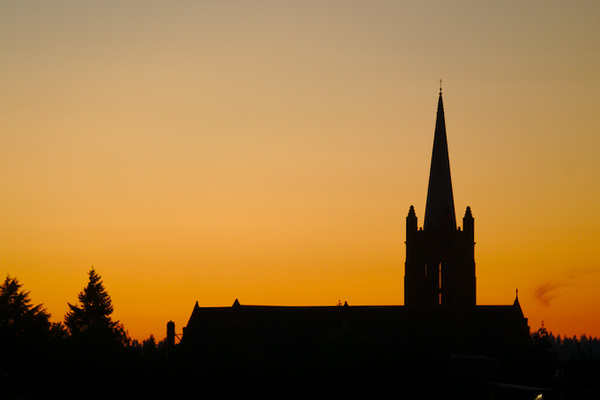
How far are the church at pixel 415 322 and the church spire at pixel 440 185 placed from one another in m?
0.10

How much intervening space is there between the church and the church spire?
0.32 feet

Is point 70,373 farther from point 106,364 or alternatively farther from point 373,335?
point 373,335

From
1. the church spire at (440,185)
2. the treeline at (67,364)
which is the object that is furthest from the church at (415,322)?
the treeline at (67,364)

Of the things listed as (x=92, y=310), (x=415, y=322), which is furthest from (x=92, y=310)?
(x=415, y=322)

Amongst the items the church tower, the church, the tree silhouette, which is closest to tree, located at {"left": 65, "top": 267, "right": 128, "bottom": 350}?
the tree silhouette

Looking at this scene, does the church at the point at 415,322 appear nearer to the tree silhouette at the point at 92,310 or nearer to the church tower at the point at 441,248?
the church tower at the point at 441,248

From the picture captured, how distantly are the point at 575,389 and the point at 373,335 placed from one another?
44182 millimetres

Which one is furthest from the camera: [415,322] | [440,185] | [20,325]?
[20,325]

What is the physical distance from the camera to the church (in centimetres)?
10744

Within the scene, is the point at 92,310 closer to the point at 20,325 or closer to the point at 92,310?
the point at 92,310

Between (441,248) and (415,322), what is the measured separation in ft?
30.4

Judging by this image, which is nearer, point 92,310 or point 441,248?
point 441,248

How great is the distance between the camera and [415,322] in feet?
369

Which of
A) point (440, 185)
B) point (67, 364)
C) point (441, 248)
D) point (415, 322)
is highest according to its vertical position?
point (440, 185)
